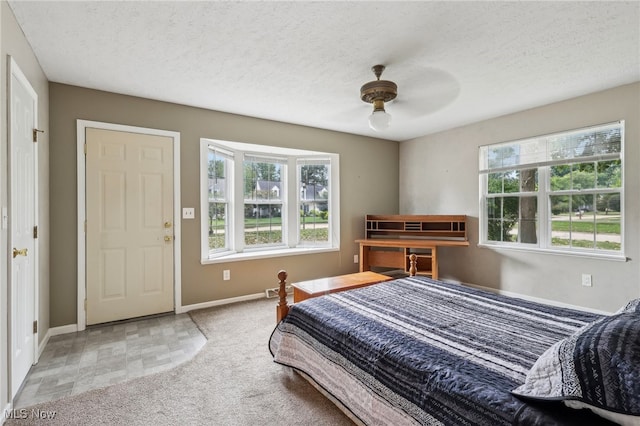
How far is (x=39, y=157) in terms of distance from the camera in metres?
2.52

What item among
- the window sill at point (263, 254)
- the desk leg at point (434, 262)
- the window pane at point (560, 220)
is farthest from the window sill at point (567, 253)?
the window sill at point (263, 254)

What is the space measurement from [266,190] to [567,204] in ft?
12.3

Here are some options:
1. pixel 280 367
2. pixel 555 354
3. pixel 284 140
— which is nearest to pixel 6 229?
pixel 280 367

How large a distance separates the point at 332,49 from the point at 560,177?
10.1 ft

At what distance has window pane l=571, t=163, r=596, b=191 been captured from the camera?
3.32 m

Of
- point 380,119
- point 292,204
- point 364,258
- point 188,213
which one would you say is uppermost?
point 380,119

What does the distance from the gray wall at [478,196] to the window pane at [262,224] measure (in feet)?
7.38

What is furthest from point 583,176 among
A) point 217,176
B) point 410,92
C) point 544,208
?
point 217,176

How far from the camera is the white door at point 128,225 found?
303 centimetres

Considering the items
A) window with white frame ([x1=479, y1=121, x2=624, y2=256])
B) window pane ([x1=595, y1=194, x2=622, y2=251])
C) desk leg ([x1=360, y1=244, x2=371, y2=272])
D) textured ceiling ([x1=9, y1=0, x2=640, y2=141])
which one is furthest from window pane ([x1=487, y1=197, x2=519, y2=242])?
desk leg ([x1=360, y1=244, x2=371, y2=272])

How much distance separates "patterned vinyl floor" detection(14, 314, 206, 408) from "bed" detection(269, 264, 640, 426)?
97cm

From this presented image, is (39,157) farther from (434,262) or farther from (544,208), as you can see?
(544,208)

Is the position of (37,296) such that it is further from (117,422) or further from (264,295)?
(264,295)

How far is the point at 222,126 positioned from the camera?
375 centimetres
